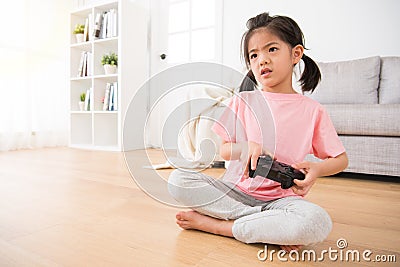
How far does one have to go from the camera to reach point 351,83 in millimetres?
2070

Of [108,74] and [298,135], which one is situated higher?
[108,74]

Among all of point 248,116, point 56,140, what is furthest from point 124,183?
point 56,140

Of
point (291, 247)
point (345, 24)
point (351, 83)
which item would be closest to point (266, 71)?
point (291, 247)

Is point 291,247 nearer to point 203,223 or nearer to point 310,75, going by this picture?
point 203,223

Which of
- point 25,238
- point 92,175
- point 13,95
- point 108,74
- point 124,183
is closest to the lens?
point 25,238

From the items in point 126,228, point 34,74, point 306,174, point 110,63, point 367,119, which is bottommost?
point 126,228

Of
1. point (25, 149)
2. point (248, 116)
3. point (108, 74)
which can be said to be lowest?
point (25, 149)

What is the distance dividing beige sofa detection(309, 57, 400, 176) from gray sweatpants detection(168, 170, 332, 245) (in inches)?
44.2

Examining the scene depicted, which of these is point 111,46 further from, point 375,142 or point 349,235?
point 349,235

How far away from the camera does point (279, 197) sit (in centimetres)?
77

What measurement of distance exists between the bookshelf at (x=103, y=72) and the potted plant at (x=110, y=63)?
61 mm

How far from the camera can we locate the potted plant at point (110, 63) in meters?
2.90

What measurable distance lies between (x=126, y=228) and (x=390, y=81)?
192 cm

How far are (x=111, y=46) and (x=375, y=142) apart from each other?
2484mm
